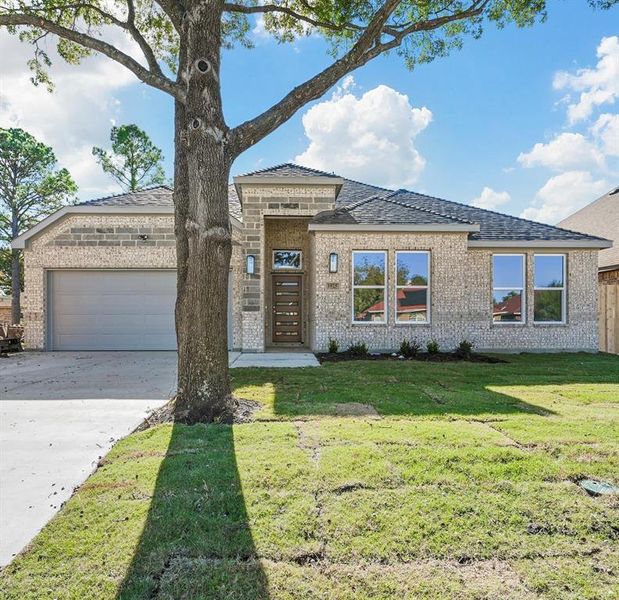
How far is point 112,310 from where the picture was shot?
40.8 feet

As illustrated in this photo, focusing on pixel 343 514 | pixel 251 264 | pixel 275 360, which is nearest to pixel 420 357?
pixel 275 360

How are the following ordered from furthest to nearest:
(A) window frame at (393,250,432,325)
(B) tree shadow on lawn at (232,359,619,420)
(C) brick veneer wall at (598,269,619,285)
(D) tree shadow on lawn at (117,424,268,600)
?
(C) brick veneer wall at (598,269,619,285)
(A) window frame at (393,250,432,325)
(B) tree shadow on lawn at (232,359,619,420)
(D) tree shadow on lawn at (117,424,268,600)

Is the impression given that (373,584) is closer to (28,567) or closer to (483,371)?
(28,567)

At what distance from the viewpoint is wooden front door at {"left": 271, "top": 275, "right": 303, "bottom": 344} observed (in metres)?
13.6

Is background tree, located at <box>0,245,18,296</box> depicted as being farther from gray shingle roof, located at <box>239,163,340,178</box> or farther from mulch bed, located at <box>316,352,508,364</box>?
mulch bed, located at <box>316,352,508,364</box>

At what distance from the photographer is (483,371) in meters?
8.31

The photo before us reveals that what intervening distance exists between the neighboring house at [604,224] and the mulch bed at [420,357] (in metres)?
5.97

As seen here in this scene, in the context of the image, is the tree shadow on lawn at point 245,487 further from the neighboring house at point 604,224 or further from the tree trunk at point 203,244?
the neighboring house at point 604,224

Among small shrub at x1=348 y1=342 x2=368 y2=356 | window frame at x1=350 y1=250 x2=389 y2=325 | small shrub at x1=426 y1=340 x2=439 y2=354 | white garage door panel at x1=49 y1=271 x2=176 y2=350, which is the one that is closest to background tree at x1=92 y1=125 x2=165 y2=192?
white garage door panel at x1=49 y1=271 x2=176 y2=350

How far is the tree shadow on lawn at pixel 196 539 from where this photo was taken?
2088mm

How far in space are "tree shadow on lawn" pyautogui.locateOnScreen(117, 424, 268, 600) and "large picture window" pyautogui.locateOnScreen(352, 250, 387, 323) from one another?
25.8 ft

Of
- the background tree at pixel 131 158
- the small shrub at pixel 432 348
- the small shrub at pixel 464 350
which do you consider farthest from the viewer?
the background tree at pixel 131 158

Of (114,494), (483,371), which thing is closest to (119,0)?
(114,494)

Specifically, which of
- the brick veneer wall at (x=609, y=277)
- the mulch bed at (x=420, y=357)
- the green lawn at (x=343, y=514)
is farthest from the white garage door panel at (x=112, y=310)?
the brick veneer wall at (x=609, y=277)
